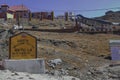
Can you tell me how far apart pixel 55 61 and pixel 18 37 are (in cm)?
385

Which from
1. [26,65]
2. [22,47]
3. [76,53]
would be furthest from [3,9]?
[26,65]

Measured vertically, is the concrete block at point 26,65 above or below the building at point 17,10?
below

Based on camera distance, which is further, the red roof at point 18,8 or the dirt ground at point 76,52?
the red roof at point 18,8

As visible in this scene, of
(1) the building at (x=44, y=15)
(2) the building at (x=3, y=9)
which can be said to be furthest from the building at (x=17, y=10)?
(1) the building at (x=44, y=15)

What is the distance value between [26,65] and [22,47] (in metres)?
1.33

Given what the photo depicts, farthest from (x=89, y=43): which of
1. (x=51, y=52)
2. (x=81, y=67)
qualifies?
(x=81, y=67)

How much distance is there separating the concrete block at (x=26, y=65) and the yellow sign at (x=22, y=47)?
71 centimetres

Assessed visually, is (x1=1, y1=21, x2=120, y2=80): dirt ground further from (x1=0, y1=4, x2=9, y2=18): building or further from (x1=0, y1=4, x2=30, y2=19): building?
(x1=0, y1=4, x2=9, y2=18): building

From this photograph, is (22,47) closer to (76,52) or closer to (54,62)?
(54,62)

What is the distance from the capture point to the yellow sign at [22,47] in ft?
66.3

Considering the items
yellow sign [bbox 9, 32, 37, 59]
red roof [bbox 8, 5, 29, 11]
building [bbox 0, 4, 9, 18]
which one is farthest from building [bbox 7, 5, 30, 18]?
yellow sign [bbox 9, 32, 37, 59]

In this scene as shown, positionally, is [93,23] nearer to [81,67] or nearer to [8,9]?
[8,9]

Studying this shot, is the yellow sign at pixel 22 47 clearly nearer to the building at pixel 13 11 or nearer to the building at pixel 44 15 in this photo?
the building at pixel 13 11

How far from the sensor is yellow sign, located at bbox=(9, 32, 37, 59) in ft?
66.3
